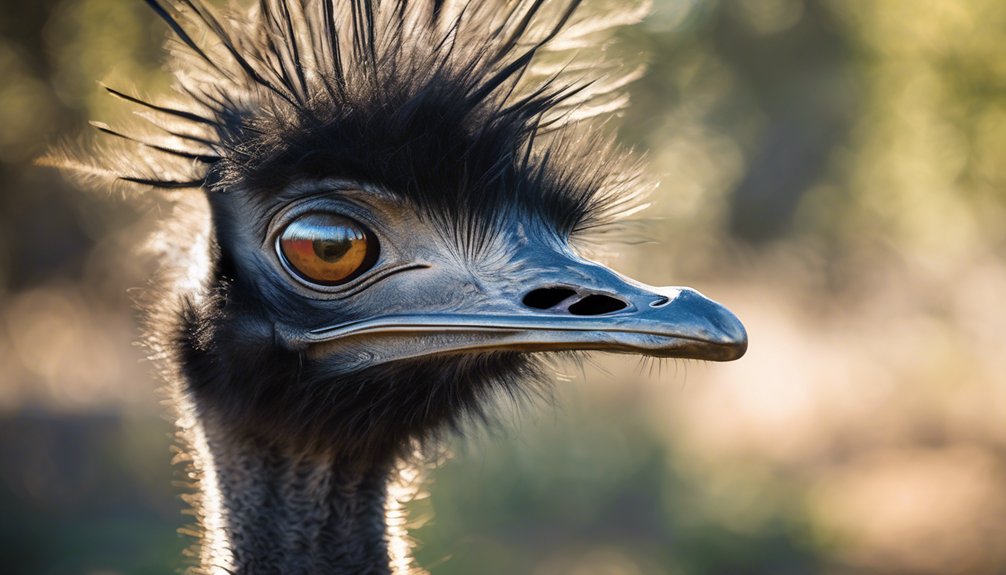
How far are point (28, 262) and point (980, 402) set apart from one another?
8.63 meters

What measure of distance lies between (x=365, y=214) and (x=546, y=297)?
0.39m

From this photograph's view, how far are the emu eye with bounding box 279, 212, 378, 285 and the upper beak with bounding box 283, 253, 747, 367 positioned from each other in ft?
0.29

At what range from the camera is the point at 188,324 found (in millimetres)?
2182

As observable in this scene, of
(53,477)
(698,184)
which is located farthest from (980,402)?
(53,477)

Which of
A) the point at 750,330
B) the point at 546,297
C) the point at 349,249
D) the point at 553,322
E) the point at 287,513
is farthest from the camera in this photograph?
the point at 750,330

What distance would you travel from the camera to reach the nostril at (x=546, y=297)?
180 centimetres

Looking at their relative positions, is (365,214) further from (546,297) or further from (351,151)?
(546,297)

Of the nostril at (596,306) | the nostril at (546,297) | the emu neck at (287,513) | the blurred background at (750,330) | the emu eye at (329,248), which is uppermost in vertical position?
the blurred background at (750,330)

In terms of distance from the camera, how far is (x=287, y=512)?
216 centimetres

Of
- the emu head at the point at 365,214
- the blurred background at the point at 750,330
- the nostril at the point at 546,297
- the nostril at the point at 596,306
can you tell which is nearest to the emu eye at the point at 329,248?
the emu head at the point at 365,214

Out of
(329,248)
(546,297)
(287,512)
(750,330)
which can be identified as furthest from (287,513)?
(750,330)

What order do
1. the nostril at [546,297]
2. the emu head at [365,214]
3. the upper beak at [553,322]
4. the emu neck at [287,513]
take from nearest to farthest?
the upper beak at [553,322] < the nostril at [546,297] < the emu head at [365,214] < the emu neck at [287,513]

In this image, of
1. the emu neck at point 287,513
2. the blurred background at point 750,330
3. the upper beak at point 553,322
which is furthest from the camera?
the blurred background at point 750,330

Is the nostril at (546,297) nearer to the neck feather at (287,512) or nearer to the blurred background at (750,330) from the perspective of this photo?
the neck feather at (287,512)
